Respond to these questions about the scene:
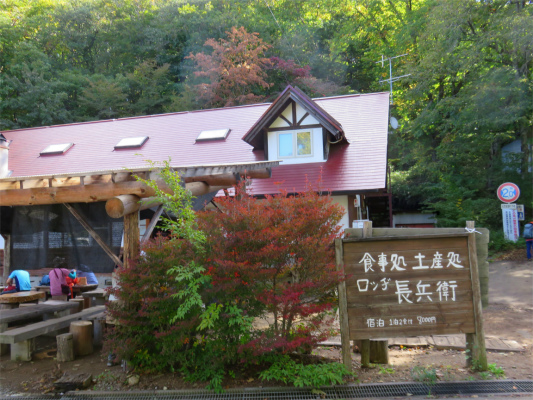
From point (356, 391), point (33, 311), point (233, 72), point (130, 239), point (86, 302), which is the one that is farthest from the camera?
point (233, 72)

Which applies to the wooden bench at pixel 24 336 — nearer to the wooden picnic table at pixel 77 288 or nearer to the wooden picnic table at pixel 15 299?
the wooden picnic table at pixel 15 299

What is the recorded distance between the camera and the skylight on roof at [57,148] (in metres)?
17.2

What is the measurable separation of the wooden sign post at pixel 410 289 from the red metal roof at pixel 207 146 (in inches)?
263

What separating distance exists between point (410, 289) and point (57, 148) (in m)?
17.0

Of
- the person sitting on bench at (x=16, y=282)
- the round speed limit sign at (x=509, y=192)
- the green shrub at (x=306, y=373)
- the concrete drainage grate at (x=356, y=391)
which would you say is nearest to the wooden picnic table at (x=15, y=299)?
the person sitting on bench at (x=16, y=282)

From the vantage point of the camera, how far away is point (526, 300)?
966cm

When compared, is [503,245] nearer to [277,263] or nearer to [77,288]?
[277,263]

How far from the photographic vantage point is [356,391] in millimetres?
4820

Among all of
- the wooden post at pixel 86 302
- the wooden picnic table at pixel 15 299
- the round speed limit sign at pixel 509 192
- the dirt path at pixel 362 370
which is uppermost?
the round speed limit sign at pixel 509 192

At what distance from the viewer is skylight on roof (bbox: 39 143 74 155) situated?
17.2 meters

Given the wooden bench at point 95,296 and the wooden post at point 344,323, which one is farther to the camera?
the wooden bench at point 95,296

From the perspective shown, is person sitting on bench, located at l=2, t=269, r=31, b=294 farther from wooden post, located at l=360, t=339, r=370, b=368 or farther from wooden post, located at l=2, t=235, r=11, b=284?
wooden post, located at l=360, t=339, r=370, b=368

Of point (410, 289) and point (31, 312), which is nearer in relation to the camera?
point (410, 289)

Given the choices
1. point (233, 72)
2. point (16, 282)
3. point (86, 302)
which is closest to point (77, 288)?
point (86, 302)
